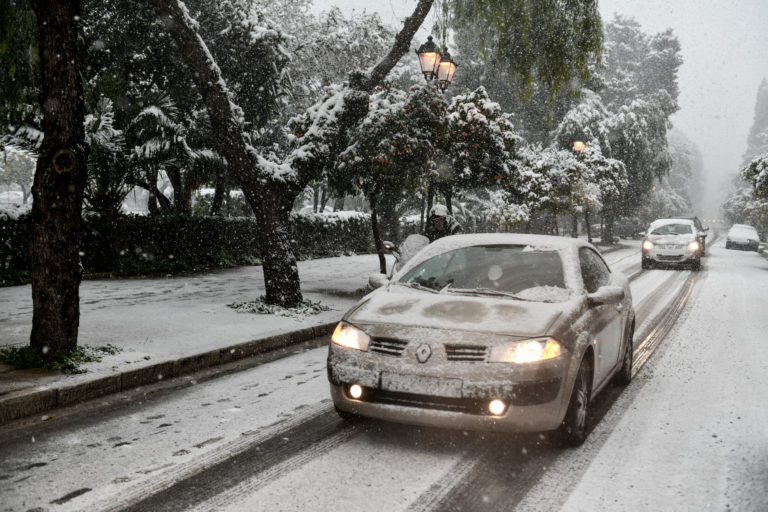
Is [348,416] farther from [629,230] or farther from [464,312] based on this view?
[629,230]

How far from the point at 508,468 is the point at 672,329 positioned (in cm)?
649

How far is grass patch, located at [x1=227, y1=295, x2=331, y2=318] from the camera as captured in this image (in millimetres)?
9453

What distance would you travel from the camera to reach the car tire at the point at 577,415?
4.27 m

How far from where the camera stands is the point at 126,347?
22.5 ft

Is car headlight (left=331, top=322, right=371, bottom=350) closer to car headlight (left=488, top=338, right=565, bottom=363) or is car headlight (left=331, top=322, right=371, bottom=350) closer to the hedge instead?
car headlight (left=488, top=338, right=565, bottom=363)

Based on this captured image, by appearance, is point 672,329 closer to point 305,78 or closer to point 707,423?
point 707,423

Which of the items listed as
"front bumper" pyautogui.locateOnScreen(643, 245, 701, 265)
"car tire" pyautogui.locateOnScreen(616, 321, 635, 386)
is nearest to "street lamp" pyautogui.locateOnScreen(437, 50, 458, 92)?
"car tire" pyautogui.locateOnScreen(616, 321, 635, 386)

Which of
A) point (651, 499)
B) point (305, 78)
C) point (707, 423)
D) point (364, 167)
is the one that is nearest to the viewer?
point (651, 499)

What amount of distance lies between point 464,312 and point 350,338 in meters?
0.79

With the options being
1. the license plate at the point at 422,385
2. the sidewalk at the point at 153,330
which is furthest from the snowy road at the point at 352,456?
the license plate at the point at 422,385

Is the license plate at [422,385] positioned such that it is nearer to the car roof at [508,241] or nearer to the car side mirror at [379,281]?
the car side mirror at [379,281]

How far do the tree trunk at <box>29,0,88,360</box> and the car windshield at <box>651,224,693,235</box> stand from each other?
19.2 metres

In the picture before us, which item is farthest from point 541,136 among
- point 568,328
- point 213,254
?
point 568,328

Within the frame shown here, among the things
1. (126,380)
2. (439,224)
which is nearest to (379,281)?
(126,380)
